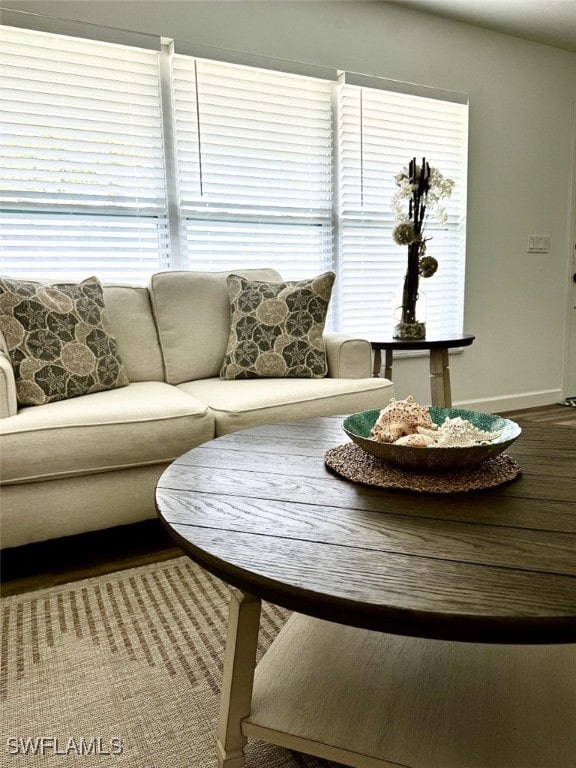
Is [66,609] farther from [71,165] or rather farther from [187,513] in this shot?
[71,165]

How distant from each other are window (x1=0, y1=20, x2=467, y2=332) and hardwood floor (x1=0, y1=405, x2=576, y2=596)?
1217mm

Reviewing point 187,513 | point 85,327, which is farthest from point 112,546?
point 187,513

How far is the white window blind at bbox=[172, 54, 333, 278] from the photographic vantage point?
2885mm

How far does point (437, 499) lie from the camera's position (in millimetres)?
998

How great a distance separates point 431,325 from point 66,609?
112 inches

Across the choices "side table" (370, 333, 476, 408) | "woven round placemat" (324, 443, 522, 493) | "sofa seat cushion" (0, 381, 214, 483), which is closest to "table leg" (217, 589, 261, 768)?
"woven round placemat" (324, 443, 522, 493)

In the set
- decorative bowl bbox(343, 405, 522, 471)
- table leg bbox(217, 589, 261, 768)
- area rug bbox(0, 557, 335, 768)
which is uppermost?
decorative bowl bbox(343, 405, 522, 471)

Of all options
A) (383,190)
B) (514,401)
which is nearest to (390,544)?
(383,190)

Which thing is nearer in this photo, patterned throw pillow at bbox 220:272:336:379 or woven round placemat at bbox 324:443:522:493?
woven round placemat at bbox 324:443:522:493

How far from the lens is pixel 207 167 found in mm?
2939

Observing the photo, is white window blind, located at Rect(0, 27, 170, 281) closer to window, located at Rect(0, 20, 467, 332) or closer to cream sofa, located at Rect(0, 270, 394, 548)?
window, located at Rect(0, 20, 467, 332)

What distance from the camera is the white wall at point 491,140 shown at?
10.0ft

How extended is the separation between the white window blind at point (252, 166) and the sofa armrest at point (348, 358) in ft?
2.87

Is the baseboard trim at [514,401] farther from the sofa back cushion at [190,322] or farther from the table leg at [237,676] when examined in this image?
the table leg at [237,676]
